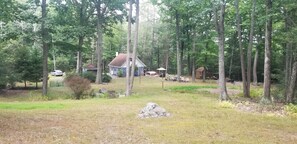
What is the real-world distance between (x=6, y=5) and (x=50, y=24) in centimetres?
1286

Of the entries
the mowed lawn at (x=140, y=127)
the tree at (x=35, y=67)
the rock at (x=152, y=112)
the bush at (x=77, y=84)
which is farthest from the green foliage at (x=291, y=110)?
the tree at (x=35, y=67)

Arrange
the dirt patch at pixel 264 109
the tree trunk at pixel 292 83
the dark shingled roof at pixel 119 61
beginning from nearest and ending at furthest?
the dirt patch at pixel 264 109, the tree trunk at pixel 292 83, the dark shingled roof at pixel 119 61

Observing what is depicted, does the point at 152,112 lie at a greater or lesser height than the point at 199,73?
lesser

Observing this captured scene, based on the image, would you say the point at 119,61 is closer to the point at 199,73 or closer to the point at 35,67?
the point at 199,73

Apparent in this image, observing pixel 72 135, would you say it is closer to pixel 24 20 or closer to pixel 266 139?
pixel 266 139

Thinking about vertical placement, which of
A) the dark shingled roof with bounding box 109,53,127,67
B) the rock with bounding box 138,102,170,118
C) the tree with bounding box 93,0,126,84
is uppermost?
the tree with bounding box 93,0,126,84

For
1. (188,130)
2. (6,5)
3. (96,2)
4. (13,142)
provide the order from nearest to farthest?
(13,142)
(188,130)
(6,5)
(96,2)

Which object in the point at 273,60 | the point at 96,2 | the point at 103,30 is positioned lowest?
the point at 273,60

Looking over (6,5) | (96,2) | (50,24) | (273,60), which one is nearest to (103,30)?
(96,2)

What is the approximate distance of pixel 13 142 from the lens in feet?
27.2

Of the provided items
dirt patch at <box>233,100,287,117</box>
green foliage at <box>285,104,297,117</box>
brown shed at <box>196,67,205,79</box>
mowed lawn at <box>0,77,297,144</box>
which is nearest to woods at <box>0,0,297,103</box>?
brown shed at <box>196,67,205,79</box>

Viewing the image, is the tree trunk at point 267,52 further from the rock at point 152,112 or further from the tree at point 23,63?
the tree at point 23,63

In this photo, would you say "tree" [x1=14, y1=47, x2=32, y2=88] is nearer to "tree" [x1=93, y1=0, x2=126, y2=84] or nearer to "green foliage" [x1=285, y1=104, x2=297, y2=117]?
"tree" [x1=93, y1=0, x2=126, y2=84]

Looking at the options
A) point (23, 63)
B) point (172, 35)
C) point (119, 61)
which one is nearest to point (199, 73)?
point (172, 35)
